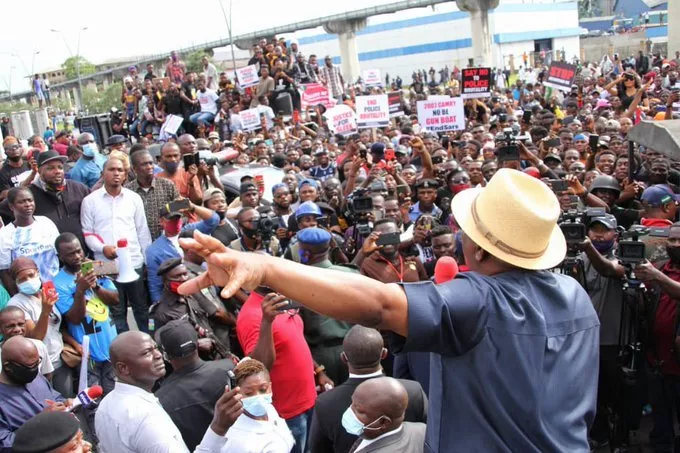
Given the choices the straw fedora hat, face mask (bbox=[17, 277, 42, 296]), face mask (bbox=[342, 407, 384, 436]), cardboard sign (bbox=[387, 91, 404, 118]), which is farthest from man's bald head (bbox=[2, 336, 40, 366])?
cardboard sign (bbox=[387, 91, 404, 118])

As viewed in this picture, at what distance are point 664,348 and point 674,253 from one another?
2.22ft

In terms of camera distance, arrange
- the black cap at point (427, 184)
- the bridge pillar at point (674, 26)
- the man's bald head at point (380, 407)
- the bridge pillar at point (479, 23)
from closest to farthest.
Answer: the man's bald head at point (380, 407)
the black cap at point (427, 184)
the bridge pillar at point (674, 26)
the bridge pillar at point (479, 23)

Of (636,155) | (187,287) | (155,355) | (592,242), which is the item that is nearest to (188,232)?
(155,355)

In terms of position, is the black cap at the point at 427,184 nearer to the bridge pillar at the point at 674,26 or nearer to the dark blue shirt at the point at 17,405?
the dark blue shirt at the point at 17,405

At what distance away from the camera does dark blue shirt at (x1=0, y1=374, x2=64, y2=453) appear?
165 inches

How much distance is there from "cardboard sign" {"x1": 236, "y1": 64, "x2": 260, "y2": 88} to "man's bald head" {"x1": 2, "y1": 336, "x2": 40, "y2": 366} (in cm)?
1423

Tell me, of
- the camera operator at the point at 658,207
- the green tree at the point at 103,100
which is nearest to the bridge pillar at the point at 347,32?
the green tree at the point at 103,100

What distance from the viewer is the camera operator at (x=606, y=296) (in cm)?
525

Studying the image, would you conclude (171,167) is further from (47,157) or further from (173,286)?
(173,286)

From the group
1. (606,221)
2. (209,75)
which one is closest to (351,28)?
(209,75)

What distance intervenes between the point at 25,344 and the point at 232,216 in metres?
3.46

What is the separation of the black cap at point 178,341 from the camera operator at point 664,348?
3050mm

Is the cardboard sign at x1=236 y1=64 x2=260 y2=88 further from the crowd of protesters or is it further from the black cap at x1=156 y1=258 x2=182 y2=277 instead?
the black cap at x1=156 y1=258 x2=182 y2=277

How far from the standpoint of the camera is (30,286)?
546 cm
